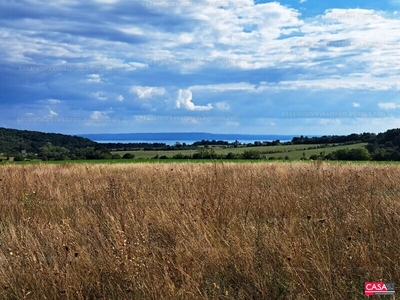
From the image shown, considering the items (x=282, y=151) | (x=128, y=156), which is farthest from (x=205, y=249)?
(x=128, y=156)

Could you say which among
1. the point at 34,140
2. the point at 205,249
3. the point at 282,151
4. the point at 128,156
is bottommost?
the point at 205,249

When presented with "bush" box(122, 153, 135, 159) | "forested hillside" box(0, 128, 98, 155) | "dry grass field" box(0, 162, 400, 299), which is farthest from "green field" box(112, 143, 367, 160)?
"dry grass field" box(0, 162, 400, 299)

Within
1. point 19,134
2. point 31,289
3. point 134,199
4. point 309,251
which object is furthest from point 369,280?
point 19,134

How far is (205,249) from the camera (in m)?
4.54

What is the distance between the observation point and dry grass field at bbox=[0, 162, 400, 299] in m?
3.78

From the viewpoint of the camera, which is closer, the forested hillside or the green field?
the green field

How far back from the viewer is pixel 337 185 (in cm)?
869

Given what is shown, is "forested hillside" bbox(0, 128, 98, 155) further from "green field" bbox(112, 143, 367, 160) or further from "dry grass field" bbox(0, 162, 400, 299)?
"dry grass field" bbox(0, 162, 400, 299)

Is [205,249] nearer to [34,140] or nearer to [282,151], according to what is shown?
[282,151]

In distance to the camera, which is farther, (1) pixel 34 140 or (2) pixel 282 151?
(1) pixel 34 140

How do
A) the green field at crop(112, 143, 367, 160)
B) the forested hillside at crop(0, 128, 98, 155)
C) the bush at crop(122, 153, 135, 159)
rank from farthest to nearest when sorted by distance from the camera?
the forested hillside at crop(0, 128, 98, 155)
the bush at crop(122, 153, 135, 159)
the green field at crop(112, 143, 367, 160)

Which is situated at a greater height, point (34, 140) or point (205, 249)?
point (34, 140)

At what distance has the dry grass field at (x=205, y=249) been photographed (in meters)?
3.78

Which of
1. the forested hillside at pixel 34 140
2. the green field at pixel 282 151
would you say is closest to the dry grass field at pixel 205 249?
the green field at pixel 282 151
